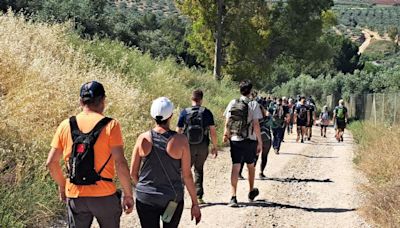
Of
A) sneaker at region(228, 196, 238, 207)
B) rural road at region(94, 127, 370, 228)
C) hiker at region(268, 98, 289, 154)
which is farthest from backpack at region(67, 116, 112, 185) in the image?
hiker at region(268, 98, 289, 154)

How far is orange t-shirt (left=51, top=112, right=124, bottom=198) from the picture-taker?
491 centimetres

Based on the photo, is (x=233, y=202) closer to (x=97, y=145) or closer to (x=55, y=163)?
(x=55, y=163)

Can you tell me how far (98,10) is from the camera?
27.3 meters

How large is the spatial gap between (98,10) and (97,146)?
23.3 meters

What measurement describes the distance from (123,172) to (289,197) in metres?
6.53

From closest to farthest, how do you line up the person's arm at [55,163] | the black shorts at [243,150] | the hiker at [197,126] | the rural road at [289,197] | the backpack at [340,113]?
the person's arm at [55,163] < the rural road at [289,197] < the hiker at [197,126] < the black shorts at [243,150] < the backpack at [340,113]

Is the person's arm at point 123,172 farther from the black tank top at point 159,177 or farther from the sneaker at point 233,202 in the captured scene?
the sneaker at point 233,202

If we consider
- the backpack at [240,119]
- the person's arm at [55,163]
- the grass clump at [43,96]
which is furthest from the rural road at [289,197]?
the person's arm at [55,163]

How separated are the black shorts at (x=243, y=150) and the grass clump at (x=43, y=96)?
2.83 meters

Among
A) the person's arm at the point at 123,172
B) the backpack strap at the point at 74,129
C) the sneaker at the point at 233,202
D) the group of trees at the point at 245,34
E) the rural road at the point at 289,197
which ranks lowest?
the rural road at the point at 289,197

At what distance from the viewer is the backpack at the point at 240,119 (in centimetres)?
977

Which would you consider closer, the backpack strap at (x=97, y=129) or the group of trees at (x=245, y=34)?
the backpack strap at (x=97, y=129)

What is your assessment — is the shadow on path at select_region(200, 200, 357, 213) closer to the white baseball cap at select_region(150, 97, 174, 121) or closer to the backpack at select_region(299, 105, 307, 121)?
the white baseball cap at select_region(150, 97, 174, 121)

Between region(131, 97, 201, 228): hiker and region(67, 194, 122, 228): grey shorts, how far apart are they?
597 mm
